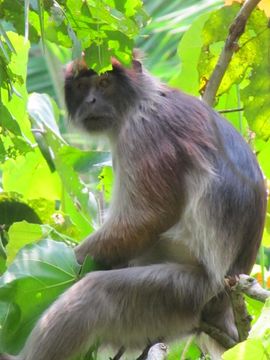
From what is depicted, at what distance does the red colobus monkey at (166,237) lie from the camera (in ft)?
11.5

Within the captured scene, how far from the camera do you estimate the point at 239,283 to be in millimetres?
2631

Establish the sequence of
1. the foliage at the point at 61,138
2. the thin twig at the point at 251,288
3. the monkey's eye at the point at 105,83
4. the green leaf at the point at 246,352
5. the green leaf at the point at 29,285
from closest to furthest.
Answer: the green leaf at the point at 246,352, the thin twig at the point at 251,288, the foliage at the point at 61,138, the green leaf at the point at 29,285, the monkey's eye at the point at 105,83

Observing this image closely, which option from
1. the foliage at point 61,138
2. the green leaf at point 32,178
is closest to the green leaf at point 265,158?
the foliage at point 61,138

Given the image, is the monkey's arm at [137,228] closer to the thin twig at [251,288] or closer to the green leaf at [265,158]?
the green leaf at [265,158]

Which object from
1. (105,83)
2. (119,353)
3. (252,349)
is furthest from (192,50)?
(252,349)

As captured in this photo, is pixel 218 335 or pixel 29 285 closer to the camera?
pixel 29 285

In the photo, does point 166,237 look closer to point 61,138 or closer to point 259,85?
point 61,138

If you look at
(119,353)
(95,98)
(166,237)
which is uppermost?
(95,98)

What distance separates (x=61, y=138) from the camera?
13.0ft

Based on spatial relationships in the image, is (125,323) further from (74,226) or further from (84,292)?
(74,226)

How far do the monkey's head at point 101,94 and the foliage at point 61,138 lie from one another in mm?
181

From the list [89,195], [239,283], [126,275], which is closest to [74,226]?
[89,195]

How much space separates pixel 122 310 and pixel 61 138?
809 mm

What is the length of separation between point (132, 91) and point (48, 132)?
65 cm
